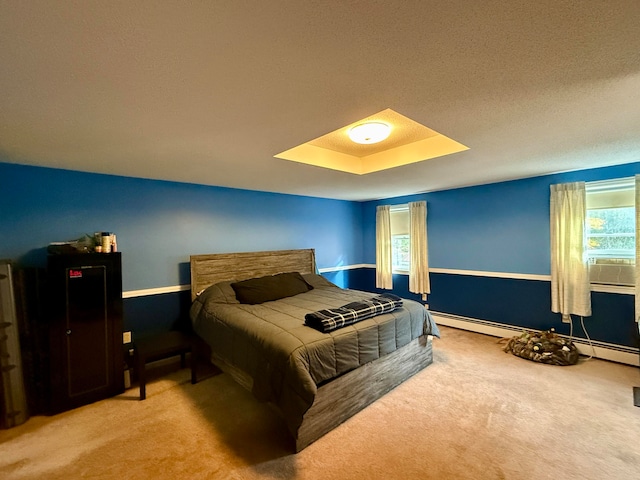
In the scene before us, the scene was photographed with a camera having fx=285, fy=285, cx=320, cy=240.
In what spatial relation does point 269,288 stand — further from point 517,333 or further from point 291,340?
point 517,333

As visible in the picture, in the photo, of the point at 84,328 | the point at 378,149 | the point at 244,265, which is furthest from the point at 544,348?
the point at 84,328

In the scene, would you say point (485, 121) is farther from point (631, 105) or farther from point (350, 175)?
point (350, 175)

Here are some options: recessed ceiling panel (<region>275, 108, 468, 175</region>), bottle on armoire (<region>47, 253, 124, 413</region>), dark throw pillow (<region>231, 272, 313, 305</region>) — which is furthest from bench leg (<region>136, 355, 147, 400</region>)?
recessed ceiling panel (<region>275, 108, 468, 175</region>)

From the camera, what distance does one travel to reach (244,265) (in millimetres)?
3953

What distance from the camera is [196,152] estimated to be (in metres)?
2.41

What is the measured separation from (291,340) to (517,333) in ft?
11.0

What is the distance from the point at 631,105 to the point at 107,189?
4320 millimetres

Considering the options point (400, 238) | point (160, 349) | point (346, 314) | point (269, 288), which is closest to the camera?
point (346, 314)

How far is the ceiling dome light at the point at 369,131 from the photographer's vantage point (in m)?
2.27

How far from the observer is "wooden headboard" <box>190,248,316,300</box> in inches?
140

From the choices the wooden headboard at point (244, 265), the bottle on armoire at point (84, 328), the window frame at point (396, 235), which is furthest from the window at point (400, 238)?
the bottle on armoire at point (84, 328)

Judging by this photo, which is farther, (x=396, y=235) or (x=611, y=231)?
(x=396, y=235)

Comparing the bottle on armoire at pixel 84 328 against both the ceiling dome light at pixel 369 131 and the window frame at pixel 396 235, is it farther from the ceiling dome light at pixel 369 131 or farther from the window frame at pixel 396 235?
the window frame at pixel 396 235

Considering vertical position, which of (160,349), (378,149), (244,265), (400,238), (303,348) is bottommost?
(160,349)
